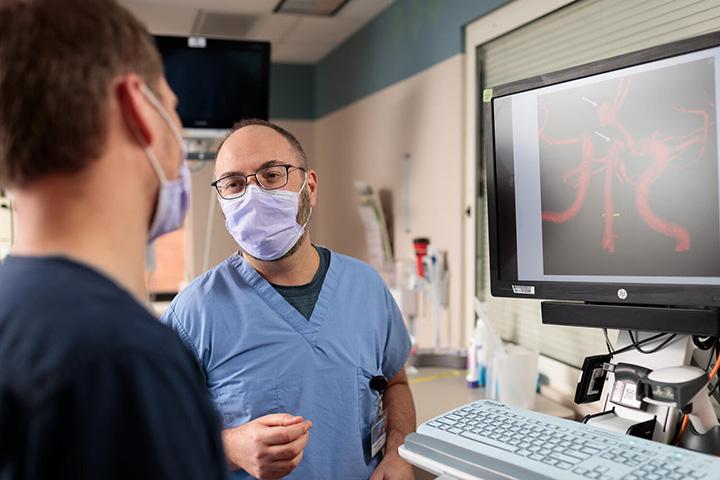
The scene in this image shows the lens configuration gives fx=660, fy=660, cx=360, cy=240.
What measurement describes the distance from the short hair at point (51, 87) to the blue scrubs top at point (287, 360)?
748 millimetres

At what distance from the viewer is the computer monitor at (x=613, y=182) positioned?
3.27ft

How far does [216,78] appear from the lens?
10.0 ft

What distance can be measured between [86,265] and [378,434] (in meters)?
0.95

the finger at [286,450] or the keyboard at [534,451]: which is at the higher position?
the keyboard at [534,451]

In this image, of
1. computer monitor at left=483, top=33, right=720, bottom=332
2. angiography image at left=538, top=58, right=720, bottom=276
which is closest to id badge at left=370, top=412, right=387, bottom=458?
computer monitor at left=483, top=33, right=720, bottom=332

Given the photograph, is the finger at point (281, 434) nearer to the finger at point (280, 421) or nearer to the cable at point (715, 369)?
the finger at point (280, 421)

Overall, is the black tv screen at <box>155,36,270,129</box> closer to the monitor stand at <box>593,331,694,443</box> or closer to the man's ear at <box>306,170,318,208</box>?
the man's ear at <box>306,170,318,208</box>

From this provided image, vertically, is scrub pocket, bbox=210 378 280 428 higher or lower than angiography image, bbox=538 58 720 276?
lower

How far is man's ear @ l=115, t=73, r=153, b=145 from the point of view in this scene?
2.02ft

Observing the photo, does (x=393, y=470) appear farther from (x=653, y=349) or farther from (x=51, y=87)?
(x=51, y=87)

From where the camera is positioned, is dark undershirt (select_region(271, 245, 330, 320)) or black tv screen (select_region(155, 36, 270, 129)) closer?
dark undershirt (select_region(271, 245, 330, 320))

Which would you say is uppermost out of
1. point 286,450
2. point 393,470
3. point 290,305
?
point 290,305

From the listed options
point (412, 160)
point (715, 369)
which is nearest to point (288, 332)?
point (715, 369)

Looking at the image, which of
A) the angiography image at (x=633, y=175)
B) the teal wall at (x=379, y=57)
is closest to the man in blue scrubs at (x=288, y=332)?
the angiography image at (x=633, y=175)
